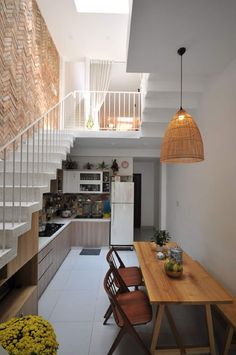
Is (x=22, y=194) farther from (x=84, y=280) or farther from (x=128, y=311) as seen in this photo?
(x=84, y=280)

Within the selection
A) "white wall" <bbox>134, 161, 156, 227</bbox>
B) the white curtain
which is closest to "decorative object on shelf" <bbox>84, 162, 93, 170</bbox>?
the white curtain

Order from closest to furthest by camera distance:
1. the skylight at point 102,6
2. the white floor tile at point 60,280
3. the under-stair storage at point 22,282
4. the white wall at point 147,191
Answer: the under-stair storage at point 22,282
the white floor tile at point 60,280
the skylight at point 102,6
the white wall at point 147,191

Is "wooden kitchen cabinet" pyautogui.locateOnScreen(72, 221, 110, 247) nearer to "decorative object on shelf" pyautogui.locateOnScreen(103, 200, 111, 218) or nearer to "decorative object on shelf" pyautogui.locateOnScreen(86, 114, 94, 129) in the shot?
"decorative object on shelf" pyautogui.locateOnScreen(103, 200, 111, 218)

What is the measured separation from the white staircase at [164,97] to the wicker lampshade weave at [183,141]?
1.14 metres

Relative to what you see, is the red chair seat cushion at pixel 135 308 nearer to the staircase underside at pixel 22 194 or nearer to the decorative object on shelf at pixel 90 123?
the staircase underside at pixel 22 194

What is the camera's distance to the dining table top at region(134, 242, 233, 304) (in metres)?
1.75

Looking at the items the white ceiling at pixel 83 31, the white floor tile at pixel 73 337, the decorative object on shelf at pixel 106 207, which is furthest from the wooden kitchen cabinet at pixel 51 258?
the white ceiling at pixel 83 31

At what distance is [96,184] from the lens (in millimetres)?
5613

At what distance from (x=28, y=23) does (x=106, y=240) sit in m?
4.73

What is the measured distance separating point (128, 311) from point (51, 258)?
1850 millimetres

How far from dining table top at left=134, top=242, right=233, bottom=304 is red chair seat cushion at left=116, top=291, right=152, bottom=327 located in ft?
0.84

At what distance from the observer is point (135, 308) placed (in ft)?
6.83

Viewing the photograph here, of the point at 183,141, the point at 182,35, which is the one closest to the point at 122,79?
the point at 182,35

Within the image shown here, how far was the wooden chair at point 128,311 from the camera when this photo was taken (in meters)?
1.78
